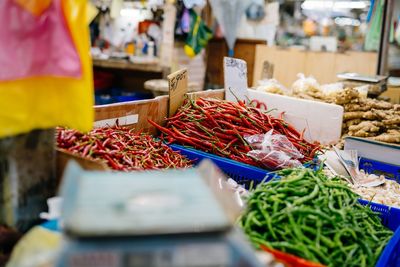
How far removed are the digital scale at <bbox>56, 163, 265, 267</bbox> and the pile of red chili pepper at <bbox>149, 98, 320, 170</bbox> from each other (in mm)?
1985

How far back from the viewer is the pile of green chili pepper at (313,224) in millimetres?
2016

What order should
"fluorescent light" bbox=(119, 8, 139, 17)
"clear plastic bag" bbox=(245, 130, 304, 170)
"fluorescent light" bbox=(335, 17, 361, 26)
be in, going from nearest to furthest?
1. "clear plastic bag" bbox=(245, 130, 304, 170)
2. "fluorescent light" bbox=(119, 8, 139, 17)
3. "fluorescent light" bbox=(335, 17, 361, 26)

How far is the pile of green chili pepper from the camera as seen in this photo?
2016mm

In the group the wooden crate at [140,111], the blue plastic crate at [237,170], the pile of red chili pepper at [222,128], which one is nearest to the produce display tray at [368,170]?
the blue plastic crate at [237,170]

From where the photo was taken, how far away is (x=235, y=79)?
4.42 metres

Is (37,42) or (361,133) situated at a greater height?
(37,42)

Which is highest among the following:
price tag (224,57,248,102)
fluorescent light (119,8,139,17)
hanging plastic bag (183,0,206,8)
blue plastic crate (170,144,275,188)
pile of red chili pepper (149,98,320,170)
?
hanging plastic bag (183,0,206,8)

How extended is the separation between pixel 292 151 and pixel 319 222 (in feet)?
3.92

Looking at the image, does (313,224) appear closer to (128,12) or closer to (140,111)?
(140,111)

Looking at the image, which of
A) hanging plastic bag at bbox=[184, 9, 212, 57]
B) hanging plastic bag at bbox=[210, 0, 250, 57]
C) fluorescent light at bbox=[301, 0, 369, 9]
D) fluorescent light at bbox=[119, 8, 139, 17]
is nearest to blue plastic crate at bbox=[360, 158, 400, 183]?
hanging plastic bag at bbox=[210, 0, 250, 57]

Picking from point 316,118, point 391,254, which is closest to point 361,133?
point 316,118

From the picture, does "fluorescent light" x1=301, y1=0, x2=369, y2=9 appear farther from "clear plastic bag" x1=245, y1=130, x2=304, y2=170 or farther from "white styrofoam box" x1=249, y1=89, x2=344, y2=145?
"clear plastic bag" x1=245, y1=130, x2=304, y2=170

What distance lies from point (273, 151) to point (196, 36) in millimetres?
6117

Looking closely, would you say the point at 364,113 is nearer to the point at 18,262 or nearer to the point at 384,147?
the point at 384,147
